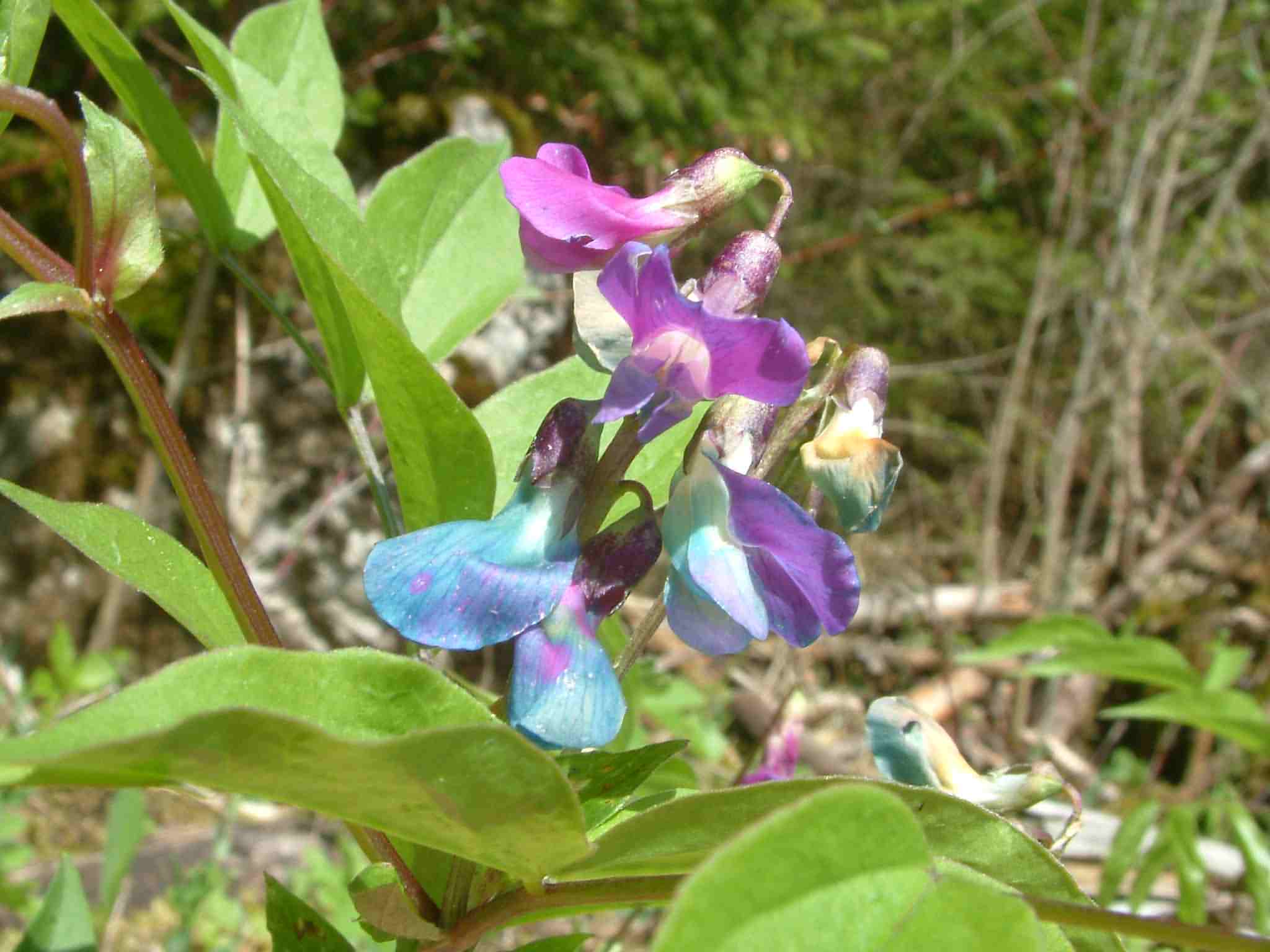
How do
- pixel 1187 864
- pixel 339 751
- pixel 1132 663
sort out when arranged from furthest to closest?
pixel 1132 663 → pixel 1187 864 → pixel 339 751

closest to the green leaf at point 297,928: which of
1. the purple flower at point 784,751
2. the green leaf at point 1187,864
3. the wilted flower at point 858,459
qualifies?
the wilted flower at point 858,459

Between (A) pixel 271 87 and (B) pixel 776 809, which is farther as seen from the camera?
(A) pixel 271 87

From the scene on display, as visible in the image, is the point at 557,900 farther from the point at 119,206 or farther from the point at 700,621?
the point at 119,206

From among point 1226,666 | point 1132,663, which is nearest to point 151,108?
point 1132,663

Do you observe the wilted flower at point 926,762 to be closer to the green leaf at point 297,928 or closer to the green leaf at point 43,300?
the green leaf at point 297,928

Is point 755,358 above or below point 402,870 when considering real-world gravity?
above

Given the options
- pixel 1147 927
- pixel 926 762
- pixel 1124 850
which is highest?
pixel 1147 927

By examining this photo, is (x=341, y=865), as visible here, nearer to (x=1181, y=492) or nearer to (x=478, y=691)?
(x=478, y=691)
